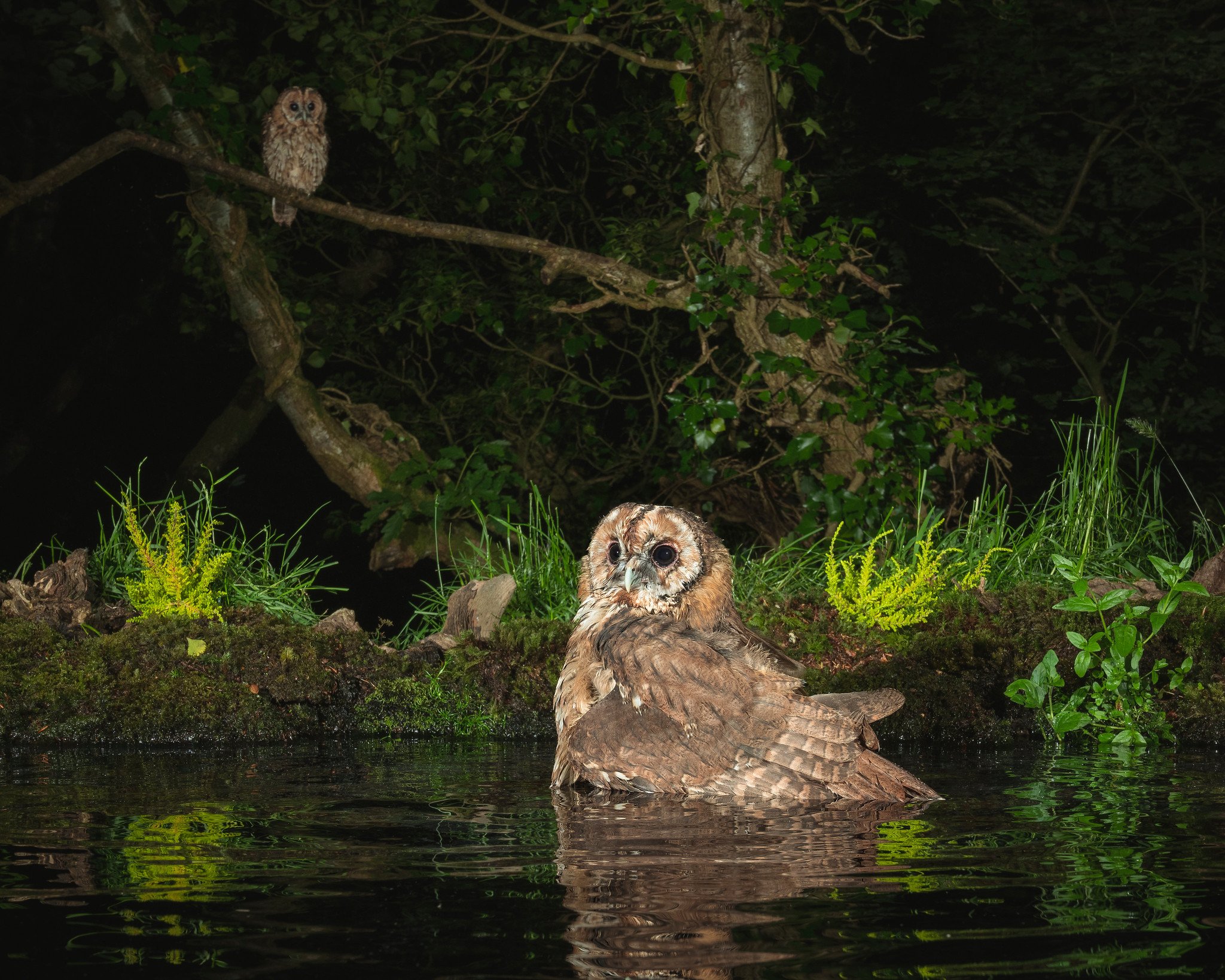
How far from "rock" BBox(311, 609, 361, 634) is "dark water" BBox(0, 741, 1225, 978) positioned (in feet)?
6.08

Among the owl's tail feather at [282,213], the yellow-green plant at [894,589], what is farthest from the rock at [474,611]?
the owl's tail feather at [282,213]

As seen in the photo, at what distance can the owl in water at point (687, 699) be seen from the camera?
13.4ft

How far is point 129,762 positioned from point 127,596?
2.28 metres

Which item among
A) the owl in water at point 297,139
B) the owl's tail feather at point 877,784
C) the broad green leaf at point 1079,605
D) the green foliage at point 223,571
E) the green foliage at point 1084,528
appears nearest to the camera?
the owl's tail feather at point 877,784

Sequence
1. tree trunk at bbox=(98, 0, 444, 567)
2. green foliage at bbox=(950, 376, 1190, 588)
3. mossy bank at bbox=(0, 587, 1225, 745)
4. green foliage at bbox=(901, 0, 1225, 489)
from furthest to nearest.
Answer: green foliage at bbox=(901, 0, 1225, 489), tree trunk at bbox=(98, 0, 444, 567), green foliage at bbox=(950, 376, 1190, 588), mossy bank at bbox=(0, 587, 1225, 745)

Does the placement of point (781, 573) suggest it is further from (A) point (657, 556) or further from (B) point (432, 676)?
(A) point (657, 556)

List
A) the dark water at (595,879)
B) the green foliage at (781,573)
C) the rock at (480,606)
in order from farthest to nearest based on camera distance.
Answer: the green foliage at (781,573), the rock at (480,606), the dark water at (595,879)

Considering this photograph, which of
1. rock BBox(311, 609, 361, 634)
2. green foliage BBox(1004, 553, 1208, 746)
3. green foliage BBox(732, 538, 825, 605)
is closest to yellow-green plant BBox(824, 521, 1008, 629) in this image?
green foliage BBox(732, 538, 825, 605)

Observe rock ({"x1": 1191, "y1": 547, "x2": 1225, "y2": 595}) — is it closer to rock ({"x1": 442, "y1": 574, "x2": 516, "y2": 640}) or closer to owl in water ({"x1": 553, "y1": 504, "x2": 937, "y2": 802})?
owl in water ({"x1": 553, "y1": 504, "x2": 937, "y2": 802})

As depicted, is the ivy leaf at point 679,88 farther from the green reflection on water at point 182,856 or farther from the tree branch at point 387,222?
the green reflection on water at point 182,856

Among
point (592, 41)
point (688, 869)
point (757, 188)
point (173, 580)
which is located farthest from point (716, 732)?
point (592, 41)

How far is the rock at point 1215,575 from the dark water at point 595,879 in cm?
226

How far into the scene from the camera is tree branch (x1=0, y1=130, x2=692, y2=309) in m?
9.17

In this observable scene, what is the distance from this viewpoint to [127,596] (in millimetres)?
7367
